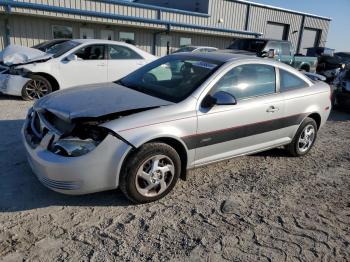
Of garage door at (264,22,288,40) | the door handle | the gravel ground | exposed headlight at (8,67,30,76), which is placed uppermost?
garage door at (264,22,288,40)

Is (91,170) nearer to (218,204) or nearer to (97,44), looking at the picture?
(218,204)

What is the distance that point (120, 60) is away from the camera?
852cm

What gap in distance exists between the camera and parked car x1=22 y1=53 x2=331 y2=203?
3.07 m

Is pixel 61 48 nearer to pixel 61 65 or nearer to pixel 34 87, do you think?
pixel 61 65

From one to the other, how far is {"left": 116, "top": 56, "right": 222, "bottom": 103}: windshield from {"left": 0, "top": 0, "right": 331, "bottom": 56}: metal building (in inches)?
405

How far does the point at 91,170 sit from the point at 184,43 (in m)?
17.3

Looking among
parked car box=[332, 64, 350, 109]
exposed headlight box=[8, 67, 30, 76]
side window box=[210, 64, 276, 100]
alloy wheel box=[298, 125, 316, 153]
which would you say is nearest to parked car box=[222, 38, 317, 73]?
parked car box=[332, 64, 350, 109]

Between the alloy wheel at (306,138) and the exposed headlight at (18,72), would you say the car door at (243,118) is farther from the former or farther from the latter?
the exposed headlight at (18,72)

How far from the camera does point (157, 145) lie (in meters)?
3.31

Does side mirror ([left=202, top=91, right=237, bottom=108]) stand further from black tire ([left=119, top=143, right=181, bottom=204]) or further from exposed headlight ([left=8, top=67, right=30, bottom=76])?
exposed headlight ([left=8, top=67, right=30, bottom=76])

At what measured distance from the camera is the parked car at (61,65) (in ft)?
24.1

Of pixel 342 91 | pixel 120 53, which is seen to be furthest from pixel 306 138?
pixel 120 53

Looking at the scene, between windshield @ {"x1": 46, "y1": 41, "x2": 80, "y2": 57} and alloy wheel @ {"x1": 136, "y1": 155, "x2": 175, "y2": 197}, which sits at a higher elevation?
windshield @ {"x1": 46, "y1": 41, "x2": 80, "y2": 57}

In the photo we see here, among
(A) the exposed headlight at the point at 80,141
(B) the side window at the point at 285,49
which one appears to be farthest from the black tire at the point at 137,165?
(B) the side window at the point at 285,49
